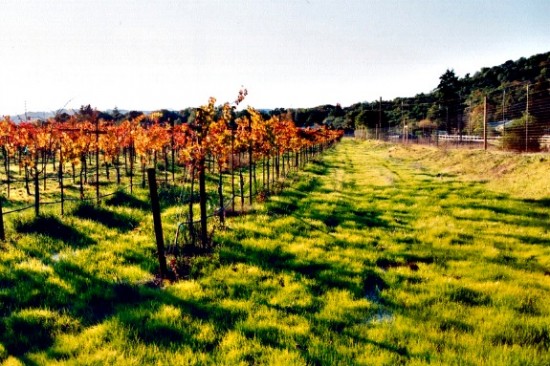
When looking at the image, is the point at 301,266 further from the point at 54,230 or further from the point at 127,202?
the point at 127,202

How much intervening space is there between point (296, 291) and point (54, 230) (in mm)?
7488

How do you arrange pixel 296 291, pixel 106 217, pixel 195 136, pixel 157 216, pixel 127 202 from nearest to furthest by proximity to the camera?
pixel 296 291
pixel 157 216
pixel 106 217
pixel 195 136
pixel 127 202

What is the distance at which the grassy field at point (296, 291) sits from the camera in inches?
180

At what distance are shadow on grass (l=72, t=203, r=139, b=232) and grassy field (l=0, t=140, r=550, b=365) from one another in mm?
119

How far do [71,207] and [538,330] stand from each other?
12.7 metres

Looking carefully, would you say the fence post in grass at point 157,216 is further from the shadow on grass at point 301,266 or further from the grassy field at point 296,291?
the shadow on grass at point 301,266

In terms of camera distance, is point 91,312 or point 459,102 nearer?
point 91,312

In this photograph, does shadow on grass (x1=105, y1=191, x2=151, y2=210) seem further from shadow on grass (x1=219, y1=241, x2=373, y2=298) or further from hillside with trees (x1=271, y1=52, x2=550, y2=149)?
hillside with trees (x1=271, y1=52, x2=550, y2=149)

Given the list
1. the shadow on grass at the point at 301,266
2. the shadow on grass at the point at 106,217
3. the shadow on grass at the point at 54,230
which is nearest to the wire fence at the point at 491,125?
the shadow on grass at the point at 301,266

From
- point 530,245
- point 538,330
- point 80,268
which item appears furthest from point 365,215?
point 80,268

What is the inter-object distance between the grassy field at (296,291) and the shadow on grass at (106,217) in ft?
0.39

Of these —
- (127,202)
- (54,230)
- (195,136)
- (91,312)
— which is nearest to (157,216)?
A: (91,312)

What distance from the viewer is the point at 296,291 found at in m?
6.27

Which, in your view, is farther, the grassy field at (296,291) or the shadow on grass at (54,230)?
the shadow on grass at (54,230)
